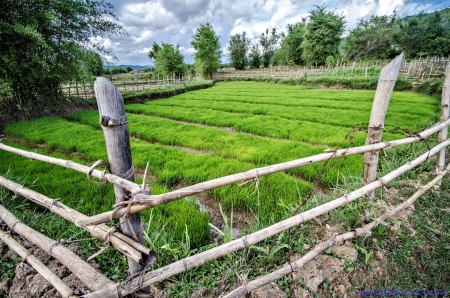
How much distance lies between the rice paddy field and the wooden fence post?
0.27 m

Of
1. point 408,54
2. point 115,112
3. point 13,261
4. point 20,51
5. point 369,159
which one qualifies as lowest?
point 13,261

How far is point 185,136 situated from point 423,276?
5503 millimetres

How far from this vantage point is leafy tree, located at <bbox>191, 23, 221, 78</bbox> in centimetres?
3578

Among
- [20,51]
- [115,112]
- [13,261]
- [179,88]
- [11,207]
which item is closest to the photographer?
[115,112]

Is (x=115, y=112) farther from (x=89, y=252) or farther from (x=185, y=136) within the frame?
(x=185, y=136)

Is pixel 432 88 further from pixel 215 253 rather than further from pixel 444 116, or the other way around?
pixel 215 253

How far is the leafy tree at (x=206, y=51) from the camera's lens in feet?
117

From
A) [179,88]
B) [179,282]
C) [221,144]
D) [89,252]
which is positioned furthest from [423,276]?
[179,88]

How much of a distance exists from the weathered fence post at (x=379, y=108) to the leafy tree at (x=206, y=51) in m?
36.9

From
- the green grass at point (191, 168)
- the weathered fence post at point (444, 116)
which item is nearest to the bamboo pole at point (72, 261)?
the green grass at point (191, 168)

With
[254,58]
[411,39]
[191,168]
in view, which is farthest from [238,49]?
[191,168]

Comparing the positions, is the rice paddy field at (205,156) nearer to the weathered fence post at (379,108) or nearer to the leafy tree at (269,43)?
the weathered fence post at (379,108)

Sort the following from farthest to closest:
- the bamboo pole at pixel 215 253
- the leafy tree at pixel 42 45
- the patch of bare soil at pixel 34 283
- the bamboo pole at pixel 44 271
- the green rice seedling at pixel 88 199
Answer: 1. the leafy tree at pixel 42 45
2. the green rice seedling at pixel 88 199
3. the patch of bare soil at pixel 34 283
4. the bamboo pole at pixel 44 271
5. the bamboo pole at pixel 215 253

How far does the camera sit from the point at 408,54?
113 feet
